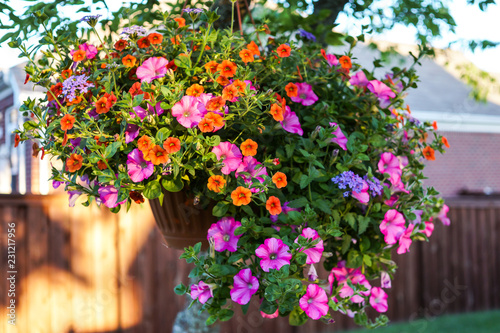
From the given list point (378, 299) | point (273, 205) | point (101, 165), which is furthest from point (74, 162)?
point (378, 299)

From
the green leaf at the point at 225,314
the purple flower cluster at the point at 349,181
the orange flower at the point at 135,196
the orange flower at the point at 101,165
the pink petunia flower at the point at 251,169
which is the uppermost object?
the orange flower at the point at 101,165

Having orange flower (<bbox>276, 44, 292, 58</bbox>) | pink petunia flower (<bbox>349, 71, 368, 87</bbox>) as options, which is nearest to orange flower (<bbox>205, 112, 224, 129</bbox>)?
orange flower (<bbox>276, 44, 292, 58</bbox>)

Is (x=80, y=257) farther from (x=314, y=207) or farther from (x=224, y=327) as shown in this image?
(x=314, y=207)

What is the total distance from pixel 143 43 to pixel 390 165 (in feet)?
2.42

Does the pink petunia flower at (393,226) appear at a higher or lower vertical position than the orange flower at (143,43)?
lower

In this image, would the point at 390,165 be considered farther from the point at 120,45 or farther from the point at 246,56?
the point at 120,45

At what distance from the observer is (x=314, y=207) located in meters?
1.23

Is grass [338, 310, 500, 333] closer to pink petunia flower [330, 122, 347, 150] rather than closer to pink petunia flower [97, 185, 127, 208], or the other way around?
pink petunia flower [330, 122, 347, 150]

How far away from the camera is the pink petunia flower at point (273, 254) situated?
1.09 metres

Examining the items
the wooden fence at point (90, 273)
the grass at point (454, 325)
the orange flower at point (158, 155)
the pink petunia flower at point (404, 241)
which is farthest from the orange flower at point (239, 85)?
the grass at point (454, 325)

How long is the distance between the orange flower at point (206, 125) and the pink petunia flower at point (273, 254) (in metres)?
0.28

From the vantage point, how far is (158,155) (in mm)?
1097

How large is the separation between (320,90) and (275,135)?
0.25 meters

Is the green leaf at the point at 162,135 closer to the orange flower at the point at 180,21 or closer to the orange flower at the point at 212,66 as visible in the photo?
the orange flower at the point at 212,66
